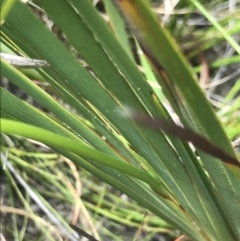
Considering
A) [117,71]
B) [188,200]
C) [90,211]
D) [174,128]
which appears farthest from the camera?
[90,211]

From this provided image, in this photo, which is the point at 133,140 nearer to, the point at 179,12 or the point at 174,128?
the point at 174,128

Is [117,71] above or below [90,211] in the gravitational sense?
above

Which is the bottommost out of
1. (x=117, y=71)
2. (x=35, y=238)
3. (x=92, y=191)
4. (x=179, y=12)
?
(x=35, y=238)

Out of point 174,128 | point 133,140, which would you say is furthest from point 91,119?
point 174,128

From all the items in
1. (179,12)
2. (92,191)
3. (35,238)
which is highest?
(179,12)

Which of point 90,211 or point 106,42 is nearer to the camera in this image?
point 106,42

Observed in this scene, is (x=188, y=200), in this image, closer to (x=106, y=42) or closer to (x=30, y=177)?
(x=106, y=42)

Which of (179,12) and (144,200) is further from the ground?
(179,12)

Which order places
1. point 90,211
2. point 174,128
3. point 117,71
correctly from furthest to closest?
point 90,211
point 117,71
point 174,128

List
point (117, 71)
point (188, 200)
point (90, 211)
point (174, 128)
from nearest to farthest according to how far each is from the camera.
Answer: point (174, 128) < point (117, 71) < point (188, 200) < point (90, 211)
